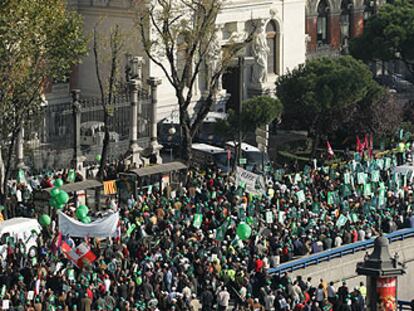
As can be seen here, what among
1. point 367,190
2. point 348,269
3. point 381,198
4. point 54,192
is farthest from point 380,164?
point 54,192

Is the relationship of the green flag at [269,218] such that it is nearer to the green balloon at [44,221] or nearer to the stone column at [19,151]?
the green balloon at [44,221]

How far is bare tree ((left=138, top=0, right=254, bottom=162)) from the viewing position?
202ft

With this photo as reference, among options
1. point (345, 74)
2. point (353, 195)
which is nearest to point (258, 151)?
point (345, 74)

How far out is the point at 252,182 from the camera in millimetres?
55938

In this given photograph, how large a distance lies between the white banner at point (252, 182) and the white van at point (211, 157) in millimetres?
7430

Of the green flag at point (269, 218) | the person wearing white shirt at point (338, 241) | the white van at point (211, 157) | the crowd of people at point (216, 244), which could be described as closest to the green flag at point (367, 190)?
the crowd of people at point (216, 244)

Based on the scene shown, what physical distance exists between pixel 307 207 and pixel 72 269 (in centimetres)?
1076

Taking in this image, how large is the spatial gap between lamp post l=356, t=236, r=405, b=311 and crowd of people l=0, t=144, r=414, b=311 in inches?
391

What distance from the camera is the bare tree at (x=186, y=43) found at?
61.5 m

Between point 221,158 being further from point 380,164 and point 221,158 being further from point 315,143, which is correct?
point 380,164

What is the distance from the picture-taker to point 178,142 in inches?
2687

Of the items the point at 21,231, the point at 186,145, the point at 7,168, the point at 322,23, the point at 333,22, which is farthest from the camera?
the point at 333,22

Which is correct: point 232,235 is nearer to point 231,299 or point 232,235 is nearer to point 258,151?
point 231,299

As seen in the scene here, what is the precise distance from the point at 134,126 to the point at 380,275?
27.8m
